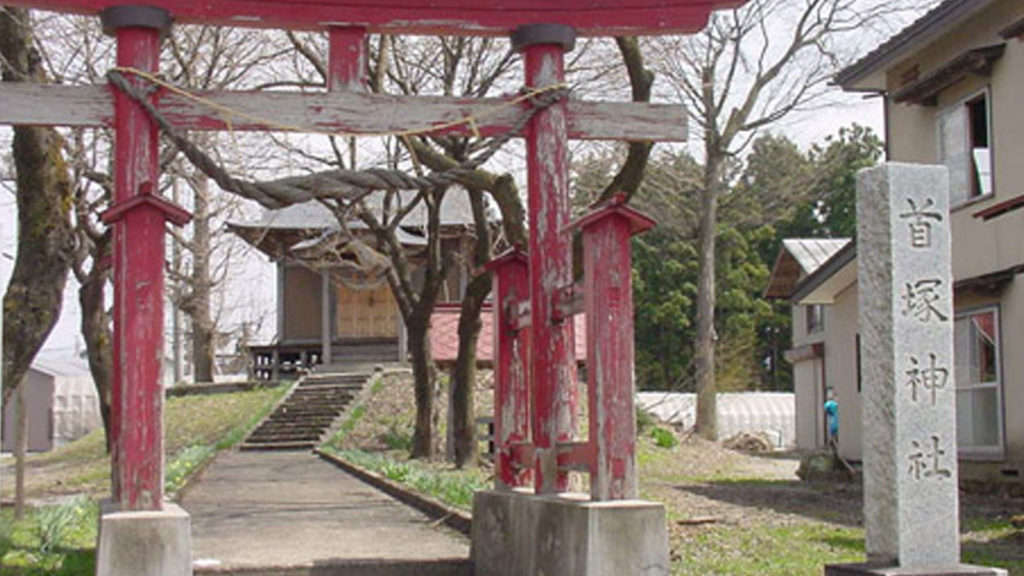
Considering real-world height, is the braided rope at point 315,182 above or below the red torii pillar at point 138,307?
above

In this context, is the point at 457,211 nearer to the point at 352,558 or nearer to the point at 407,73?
the point at 407,73

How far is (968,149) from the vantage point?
65.4 feet

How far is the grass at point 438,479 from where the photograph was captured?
15.9 m

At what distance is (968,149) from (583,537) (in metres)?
14.2

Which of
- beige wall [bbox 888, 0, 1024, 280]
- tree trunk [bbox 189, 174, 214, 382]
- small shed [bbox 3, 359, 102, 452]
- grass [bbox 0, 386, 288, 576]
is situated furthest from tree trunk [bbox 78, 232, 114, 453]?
small shed [bbox 3, 359, 102, 452]

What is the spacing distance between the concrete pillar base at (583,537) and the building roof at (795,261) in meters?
27.6

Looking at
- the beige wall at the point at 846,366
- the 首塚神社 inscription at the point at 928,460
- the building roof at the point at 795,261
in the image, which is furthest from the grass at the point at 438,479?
the building roof at the point at 795,261

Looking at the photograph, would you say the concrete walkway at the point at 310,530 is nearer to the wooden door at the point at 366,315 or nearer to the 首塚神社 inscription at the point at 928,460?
the 首塚神社 inscription at the point at 928,460

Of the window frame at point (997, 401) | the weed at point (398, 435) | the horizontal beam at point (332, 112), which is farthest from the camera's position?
the weed at point (398, 435)

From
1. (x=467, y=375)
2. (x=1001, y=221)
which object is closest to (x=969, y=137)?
(x=1001, y=221)

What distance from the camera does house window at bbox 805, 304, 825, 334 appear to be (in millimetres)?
36375

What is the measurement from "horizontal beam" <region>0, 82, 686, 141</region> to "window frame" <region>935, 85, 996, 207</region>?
34.7 ft

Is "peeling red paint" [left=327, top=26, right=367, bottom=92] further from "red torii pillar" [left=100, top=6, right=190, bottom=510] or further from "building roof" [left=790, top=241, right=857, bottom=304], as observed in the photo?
"building roof" [left=790, top=241, right=857, bottom=304]

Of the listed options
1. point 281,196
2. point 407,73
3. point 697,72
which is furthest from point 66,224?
point 697,72
